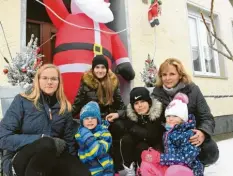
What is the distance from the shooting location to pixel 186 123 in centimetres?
160

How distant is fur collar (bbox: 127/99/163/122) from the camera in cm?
→ 176

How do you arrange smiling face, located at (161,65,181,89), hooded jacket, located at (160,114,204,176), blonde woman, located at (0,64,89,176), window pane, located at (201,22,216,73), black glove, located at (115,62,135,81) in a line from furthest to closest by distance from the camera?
window pane, located at (201,22,216,73) → black glove, located at (115,62,135,81) → smiling face, located at (161,65,181,89) → hooded jacket, located at (160,114,204,176) → blonde woman, located at (0,64,89,176)

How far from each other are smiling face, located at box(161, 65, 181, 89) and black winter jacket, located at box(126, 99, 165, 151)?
185 mm

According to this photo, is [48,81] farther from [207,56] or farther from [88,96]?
[207,56]

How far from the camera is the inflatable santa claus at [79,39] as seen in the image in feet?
7.25

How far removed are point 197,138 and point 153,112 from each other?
14.1 inches

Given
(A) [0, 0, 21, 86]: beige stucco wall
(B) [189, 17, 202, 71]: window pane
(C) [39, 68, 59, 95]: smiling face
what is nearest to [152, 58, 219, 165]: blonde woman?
(C) [39, 68, 59, 95]: smiling face

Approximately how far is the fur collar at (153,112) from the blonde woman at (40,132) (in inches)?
18.7

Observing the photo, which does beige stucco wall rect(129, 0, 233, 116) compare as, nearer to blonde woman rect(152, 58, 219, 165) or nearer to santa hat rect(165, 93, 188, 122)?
blonde woman rect(152, 58, 219, 165)

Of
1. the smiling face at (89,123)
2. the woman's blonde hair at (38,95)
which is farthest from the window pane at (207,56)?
the woman's blonde hair at (38,95)

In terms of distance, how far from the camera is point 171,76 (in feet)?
6.12

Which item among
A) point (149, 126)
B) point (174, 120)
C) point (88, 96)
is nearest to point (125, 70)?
point (88, 96)

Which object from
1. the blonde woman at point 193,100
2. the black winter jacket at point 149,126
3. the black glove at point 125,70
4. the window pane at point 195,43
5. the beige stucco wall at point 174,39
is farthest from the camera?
the window pane at point 195,43

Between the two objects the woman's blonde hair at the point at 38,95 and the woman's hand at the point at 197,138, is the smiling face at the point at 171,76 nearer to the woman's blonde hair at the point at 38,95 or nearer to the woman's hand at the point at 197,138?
the woman's hand at the point at 197,138
